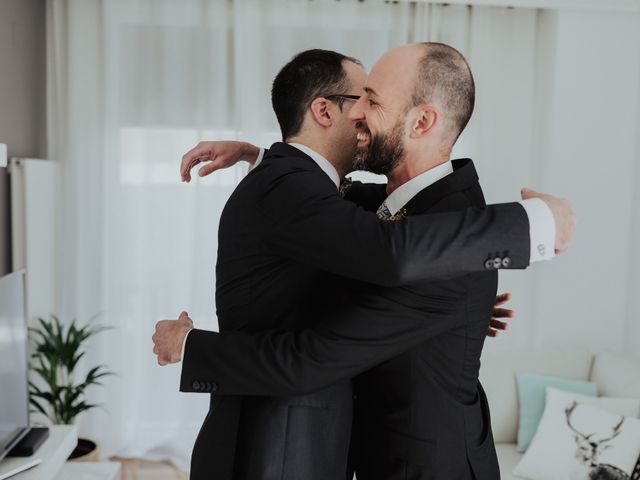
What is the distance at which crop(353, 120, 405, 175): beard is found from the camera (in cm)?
138

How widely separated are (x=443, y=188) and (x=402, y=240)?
0.28m

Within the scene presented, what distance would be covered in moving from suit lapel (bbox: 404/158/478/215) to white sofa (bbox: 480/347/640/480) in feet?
7.39

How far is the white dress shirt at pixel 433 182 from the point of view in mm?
1106

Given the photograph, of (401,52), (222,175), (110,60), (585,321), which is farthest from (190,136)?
(401,52)

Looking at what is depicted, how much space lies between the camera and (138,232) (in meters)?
4.09

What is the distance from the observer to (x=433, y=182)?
138cm

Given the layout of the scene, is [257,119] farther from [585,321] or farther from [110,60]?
[585,321]

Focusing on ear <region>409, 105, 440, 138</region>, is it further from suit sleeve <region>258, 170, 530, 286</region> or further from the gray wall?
the gray wall

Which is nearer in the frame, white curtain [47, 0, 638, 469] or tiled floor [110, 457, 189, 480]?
tiled floor [110, 457, 189, 480]

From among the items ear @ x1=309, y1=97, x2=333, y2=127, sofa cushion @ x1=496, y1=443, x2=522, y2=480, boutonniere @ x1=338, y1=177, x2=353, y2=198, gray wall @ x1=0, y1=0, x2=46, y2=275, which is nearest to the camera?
ear @ x1=309, y1=97, x2=333, y2=127

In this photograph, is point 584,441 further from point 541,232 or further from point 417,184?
point 541,232

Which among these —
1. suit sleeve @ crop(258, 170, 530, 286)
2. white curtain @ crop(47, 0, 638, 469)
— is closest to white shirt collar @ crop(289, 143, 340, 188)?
suit sleeve @ crop(258, 170, 530, 286)

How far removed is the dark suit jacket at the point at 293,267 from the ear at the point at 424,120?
22cm

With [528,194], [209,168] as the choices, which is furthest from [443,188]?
[209,168]
